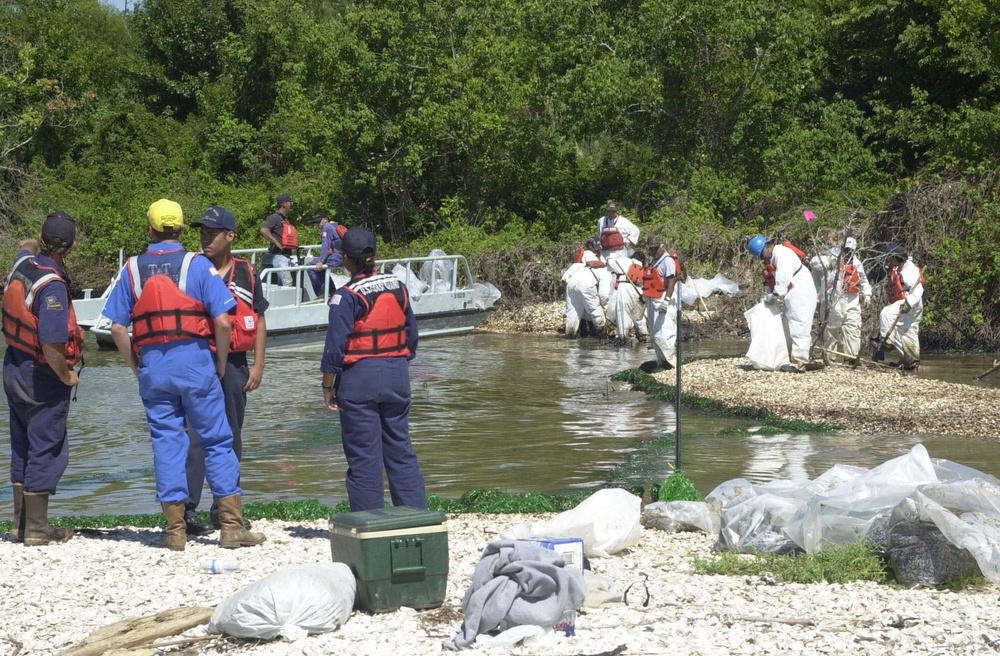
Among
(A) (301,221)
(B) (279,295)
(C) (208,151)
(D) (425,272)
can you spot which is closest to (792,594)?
(B) (279,295)

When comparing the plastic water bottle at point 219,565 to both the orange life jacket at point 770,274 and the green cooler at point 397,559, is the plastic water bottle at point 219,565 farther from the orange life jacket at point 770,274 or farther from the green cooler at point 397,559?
the orange life jacket at point 770,274

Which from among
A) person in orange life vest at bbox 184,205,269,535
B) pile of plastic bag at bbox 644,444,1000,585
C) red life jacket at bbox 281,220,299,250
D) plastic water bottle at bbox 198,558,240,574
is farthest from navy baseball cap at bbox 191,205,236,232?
red life jacket at bbox 281,220,299,250

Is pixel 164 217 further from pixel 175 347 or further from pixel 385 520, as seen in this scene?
pixel 385 520

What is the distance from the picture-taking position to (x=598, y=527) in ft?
23.9

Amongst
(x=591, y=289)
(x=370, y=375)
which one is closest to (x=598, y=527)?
(x=370, y=375)

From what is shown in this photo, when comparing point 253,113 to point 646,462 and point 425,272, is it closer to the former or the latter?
point 425,272

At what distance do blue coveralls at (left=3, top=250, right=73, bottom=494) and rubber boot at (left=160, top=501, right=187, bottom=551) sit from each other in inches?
27.4

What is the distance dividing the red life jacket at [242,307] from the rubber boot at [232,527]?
35.9 inches

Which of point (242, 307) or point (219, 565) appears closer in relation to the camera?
point (219, 565)

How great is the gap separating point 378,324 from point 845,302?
1156 centimetres

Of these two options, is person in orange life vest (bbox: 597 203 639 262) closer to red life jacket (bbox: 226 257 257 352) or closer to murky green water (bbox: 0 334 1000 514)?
murky green water (bbox: 0 334 1000 514)

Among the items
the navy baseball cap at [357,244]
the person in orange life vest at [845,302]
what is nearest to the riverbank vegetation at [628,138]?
the person in orange life vest at [845,302]

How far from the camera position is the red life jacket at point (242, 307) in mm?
7758

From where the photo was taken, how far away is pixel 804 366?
16.5m
